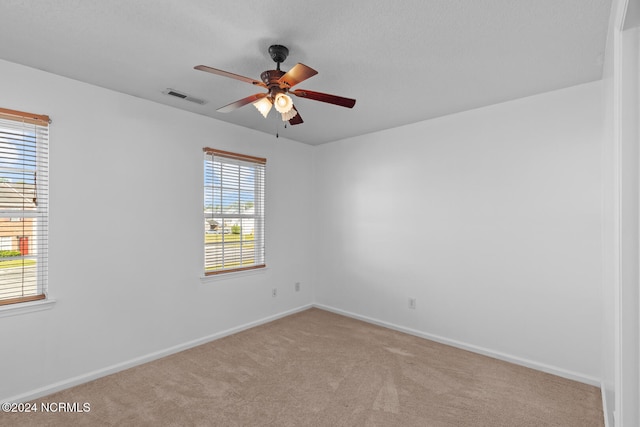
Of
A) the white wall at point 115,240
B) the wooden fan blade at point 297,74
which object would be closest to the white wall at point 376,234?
the white wall at point 115,240

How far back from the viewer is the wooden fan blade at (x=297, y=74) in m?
1.84

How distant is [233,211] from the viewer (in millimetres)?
3994

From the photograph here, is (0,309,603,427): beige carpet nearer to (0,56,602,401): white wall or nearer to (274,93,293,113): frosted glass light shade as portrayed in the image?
(0,56,602,401): white wall

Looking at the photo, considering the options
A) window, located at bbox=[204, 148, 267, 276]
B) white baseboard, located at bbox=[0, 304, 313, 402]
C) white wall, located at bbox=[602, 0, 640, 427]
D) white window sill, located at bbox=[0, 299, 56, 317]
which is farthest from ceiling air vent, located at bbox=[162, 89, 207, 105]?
white wall, located at bbox=[602, 0, 640, 427]

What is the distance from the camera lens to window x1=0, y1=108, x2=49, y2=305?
2439 millimetres

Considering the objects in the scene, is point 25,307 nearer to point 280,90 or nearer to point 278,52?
point 280,90

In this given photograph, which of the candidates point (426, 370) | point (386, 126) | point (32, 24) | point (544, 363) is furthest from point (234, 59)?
point (544, 363)

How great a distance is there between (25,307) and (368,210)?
356 cm

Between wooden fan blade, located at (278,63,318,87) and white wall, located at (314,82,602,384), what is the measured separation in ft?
7.47

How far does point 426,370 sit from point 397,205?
6.23 ft

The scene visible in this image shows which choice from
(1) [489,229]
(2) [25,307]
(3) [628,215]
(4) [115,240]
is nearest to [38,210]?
(4) [115,240]

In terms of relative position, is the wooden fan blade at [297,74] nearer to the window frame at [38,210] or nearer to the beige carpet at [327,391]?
Result: the window frame at [38,210]

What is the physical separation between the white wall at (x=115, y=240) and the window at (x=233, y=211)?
132 mm

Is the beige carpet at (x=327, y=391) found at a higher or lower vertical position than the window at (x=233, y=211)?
lower
